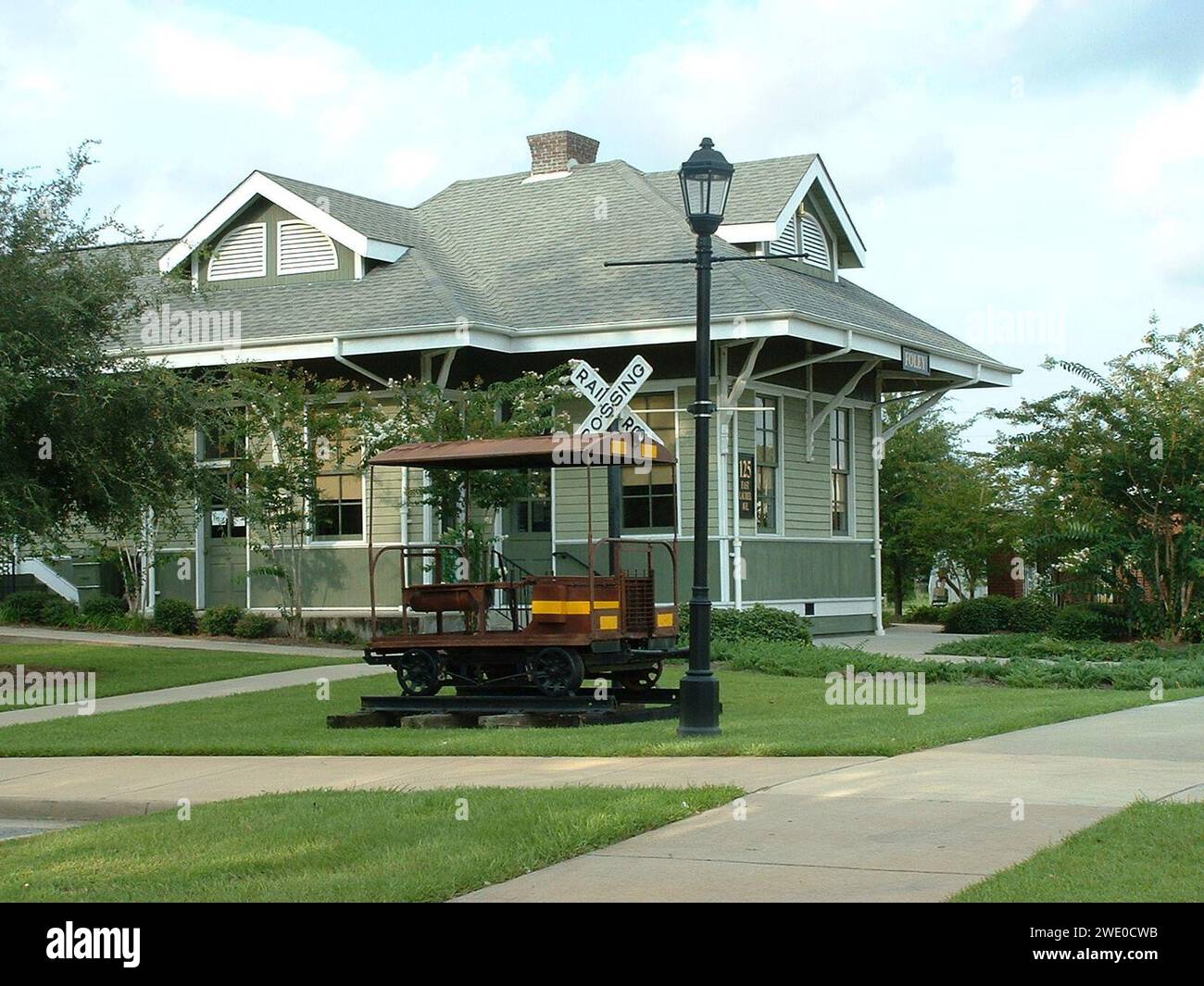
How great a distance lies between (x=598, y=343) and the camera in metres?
24.7

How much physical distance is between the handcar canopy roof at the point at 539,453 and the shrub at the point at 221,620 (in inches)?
412

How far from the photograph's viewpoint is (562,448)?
15.5 meters

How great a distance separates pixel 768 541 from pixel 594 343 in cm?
430

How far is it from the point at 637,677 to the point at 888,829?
8.14 m

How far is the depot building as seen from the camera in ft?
81.6

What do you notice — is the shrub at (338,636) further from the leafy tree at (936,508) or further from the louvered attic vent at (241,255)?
the leafy tree at (936,508)

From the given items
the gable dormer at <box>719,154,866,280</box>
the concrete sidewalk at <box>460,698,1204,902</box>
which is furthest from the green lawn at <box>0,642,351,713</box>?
the concrete sidewalk at <box>460,698,1204,902</box>

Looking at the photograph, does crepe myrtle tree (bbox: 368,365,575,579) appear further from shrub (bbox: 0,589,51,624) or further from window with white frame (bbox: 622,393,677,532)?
A: shrub (bbox: 0,589,51,624)

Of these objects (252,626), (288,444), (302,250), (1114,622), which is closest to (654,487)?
(288,444)

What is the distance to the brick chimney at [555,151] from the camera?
104ft

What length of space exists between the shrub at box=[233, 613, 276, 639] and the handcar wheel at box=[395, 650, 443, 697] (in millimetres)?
10461

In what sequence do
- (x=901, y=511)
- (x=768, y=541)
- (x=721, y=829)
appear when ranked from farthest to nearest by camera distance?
(x=901, y=511) < (x=768, y=541) < (x=721, y=829)
